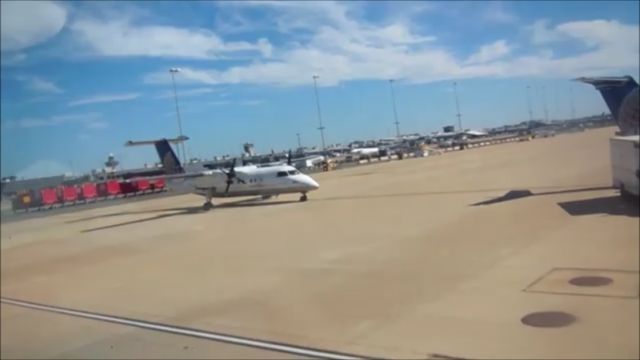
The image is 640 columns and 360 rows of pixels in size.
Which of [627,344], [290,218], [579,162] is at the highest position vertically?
[579,162]

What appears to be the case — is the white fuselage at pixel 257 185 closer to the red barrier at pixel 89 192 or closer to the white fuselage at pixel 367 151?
the red barrier at pixel 89 192

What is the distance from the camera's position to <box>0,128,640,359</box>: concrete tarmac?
5.13 m

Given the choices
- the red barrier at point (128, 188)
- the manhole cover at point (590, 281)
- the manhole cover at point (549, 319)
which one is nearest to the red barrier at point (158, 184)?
the red barrier at point (128, 188)

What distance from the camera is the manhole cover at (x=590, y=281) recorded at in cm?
559

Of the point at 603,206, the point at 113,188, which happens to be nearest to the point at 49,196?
the point at 113,188

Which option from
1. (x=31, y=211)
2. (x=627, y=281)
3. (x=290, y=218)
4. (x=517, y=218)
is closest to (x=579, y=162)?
(x=627, y=281)

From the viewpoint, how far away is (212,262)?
847 centimetres

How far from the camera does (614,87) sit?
392 centimetres

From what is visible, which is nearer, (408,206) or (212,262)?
(212,262)

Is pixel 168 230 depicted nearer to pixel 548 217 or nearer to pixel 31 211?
Result: pixel 31 211

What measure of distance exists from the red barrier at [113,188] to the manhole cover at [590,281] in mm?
4367

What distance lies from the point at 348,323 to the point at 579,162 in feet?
8.70

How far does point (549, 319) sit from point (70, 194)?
4297mm

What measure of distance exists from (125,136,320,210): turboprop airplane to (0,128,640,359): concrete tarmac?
355 millimetres
